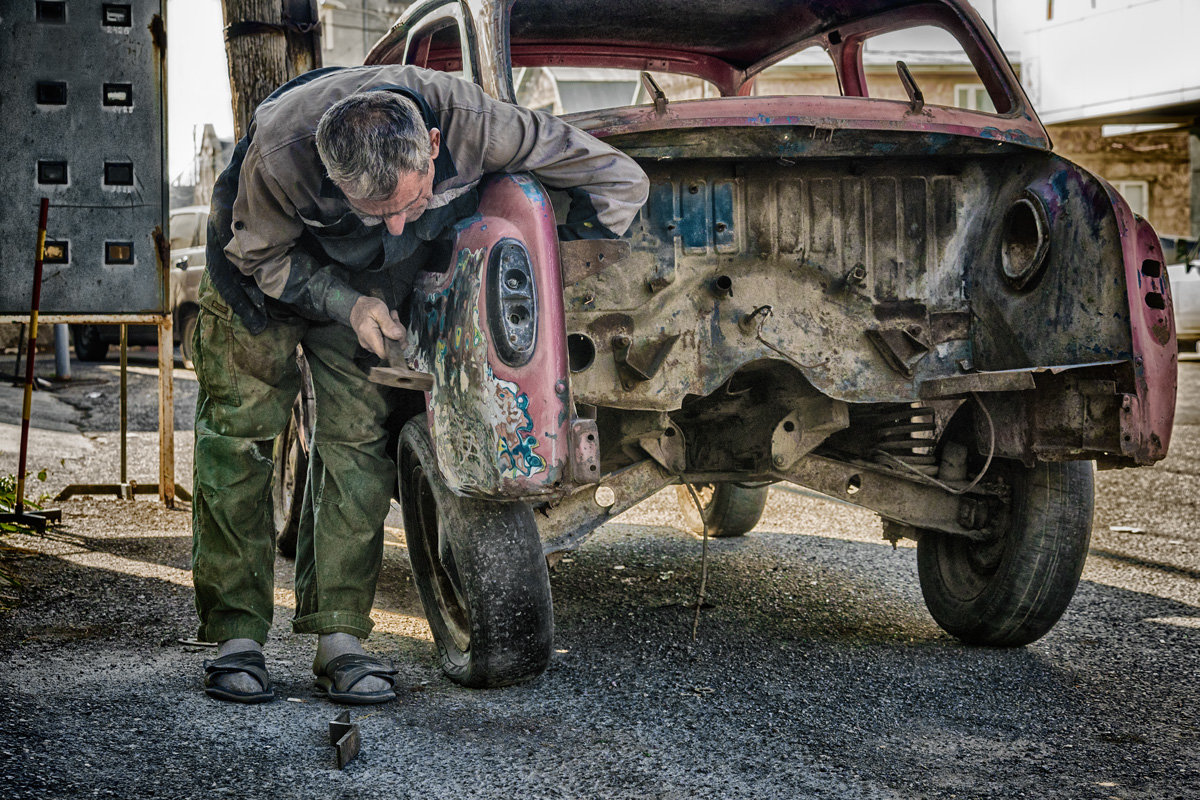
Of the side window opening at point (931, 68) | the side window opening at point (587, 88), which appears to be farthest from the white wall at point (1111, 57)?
the side window opening at point (587, 88)

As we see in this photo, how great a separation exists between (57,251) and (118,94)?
845 mm

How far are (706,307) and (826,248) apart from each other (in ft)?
1.34

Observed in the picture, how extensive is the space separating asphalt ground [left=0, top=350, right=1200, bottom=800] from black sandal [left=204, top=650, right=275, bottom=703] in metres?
0.03

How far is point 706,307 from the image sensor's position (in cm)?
332

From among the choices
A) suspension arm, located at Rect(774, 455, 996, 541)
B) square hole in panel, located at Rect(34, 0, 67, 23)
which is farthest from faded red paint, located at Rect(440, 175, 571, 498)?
square hole in panel, located at Rect(34, 0, 67, 23)

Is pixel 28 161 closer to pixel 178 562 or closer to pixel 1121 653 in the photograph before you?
pixel 178 562

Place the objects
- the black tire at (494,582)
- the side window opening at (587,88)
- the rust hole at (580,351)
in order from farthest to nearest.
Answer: the side window opening at (587,88), the rust hole at (580,351), the black tire at (494,582)

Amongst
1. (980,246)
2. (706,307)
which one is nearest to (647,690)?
(706,307)

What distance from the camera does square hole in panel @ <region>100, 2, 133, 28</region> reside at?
580 centimetres

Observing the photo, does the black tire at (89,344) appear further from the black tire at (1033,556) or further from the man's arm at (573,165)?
the black tire at (1033,556)

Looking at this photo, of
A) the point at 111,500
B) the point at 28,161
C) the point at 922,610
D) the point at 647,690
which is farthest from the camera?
the point at 111,500

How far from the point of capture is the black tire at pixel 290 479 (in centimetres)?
454

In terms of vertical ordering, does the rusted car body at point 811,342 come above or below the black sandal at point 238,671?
above

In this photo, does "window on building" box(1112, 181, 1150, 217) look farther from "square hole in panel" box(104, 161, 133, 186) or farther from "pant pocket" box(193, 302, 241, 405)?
"pant pocket" box(193, 302, 241, 405)
